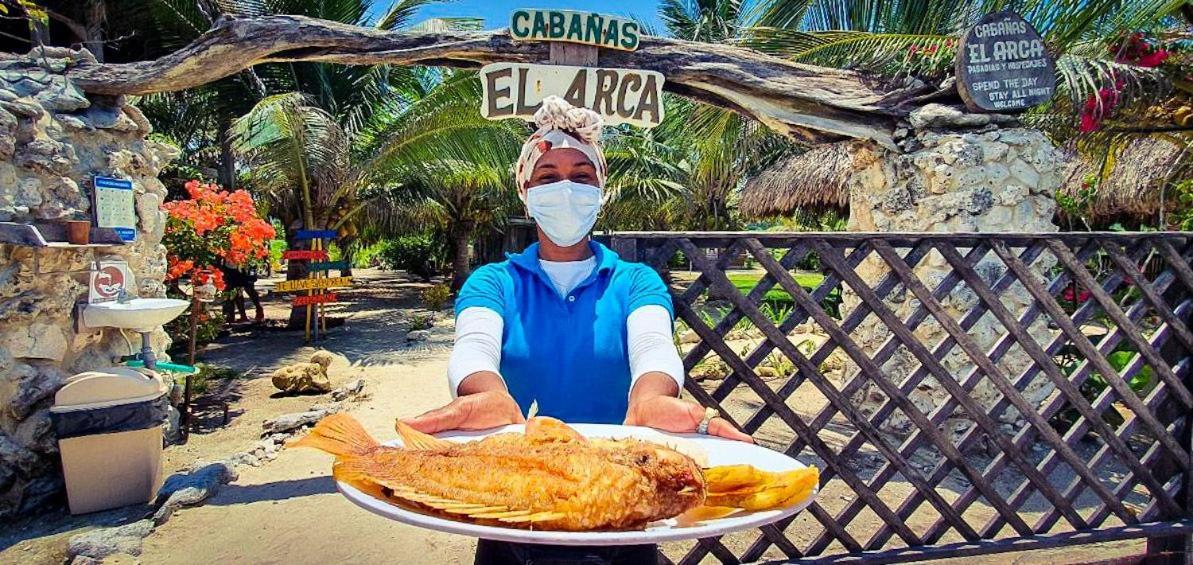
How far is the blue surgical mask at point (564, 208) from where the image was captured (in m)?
1.79

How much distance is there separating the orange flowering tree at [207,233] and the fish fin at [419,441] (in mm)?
6127

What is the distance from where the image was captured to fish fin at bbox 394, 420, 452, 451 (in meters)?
1.32

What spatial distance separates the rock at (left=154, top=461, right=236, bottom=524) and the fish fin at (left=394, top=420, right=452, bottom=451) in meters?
3.63

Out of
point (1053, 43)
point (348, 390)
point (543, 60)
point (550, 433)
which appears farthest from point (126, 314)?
point (1053, 43)

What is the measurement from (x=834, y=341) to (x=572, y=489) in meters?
1.76

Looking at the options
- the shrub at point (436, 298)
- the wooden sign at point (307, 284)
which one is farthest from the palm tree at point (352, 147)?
the shrub at point (436, 298)

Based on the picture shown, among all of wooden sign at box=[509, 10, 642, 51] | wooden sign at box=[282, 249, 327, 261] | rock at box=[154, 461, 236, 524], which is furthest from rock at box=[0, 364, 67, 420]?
wooden sign at box=[282, 249, 327, 261]

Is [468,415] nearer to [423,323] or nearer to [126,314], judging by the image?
A: [126,314]

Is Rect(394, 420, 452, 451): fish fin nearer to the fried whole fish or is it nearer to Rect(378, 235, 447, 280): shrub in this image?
the fried whole fish

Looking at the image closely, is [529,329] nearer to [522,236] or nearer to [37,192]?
[37,192]

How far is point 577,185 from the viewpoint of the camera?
71.1 inches

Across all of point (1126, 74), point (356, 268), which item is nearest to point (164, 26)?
point (1126, 74)

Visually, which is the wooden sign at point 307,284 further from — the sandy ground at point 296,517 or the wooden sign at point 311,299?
the sandy ground at point 296,517

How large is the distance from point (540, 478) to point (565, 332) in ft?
1.94
